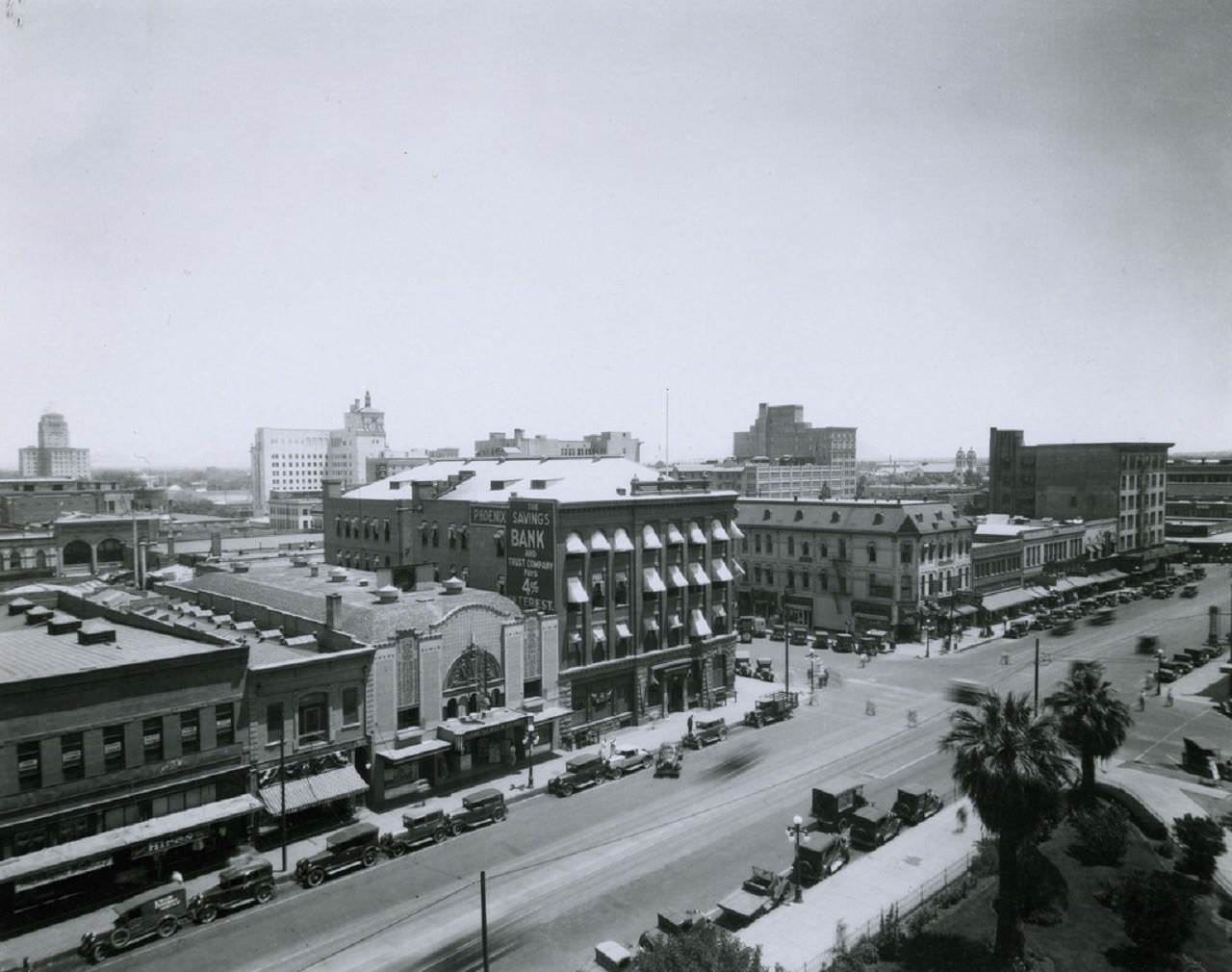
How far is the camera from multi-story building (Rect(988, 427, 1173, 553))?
123 meters

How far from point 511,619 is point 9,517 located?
4038 inches

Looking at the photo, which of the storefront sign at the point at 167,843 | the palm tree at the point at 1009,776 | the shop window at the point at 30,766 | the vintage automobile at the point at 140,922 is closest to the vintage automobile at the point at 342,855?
the storefront sign at the point at 167,843

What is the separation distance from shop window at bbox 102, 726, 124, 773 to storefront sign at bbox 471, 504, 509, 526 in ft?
93.9

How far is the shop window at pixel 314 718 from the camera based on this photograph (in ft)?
137

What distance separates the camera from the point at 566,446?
179 meters

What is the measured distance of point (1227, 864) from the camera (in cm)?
3594

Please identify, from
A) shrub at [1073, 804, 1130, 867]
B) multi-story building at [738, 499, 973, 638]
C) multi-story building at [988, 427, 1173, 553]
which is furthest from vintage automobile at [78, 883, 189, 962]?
multi-story building at [988, 427, 1173, 553]

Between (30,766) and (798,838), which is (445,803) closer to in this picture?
(30,766)

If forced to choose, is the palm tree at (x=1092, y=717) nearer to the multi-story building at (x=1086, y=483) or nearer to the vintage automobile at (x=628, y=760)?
the vintage automobile at (x=628, y=760)

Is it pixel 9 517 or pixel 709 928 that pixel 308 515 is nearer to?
pixel 9 517

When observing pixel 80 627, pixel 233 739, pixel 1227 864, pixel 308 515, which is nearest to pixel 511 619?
pixel 233 739

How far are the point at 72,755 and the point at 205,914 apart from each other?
8.74 m

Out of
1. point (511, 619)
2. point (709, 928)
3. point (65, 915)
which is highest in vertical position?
point (511, 619)

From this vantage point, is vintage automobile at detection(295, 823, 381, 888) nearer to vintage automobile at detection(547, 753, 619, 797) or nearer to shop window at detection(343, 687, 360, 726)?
shop window at detection(343, 687, 360, 726)
